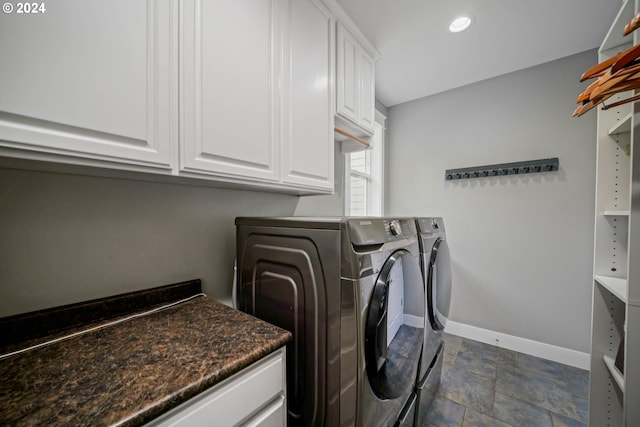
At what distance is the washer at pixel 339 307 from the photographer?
2.66 feet

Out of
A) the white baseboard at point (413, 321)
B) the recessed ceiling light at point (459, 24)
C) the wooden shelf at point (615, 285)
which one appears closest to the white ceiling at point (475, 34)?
the recessed ceiling light at point (459, 24)

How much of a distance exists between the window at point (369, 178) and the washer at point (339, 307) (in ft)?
5.90

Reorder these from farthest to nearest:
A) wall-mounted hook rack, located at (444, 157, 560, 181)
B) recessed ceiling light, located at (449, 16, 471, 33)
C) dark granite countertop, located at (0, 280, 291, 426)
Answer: wall-mounted hook rack, located at (444, 157, 560, 181) < recessed ceiling light, located at (449, 16, 471, 33) < dark granite countertop, located at (0, 280, 291, 426)

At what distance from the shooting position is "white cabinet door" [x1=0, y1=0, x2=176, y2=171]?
0.57 m

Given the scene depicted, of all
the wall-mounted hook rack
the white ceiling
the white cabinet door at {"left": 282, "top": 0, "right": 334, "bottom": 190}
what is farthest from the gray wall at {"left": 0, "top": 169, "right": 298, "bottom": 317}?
the wall-mounted hook rack

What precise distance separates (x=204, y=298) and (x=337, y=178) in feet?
4.97

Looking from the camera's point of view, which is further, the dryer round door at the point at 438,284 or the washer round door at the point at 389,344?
the dryer round door at the point at 438,284

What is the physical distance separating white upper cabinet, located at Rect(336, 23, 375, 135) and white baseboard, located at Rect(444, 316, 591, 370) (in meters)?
2.40

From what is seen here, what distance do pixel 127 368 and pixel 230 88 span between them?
3.30ft

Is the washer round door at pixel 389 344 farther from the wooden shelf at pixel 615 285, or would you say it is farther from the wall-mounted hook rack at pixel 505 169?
the wall-mounted hook rack at pixel 505 169

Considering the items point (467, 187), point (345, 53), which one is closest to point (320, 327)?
point (345, 53)

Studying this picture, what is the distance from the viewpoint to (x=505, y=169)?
239cm

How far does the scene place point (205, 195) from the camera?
1249mm

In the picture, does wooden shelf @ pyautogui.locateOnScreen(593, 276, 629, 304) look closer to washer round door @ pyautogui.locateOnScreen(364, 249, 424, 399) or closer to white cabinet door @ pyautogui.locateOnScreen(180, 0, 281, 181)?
washer round door @ pyautogui.locateOnScreen(364, 249, 424, 399)
